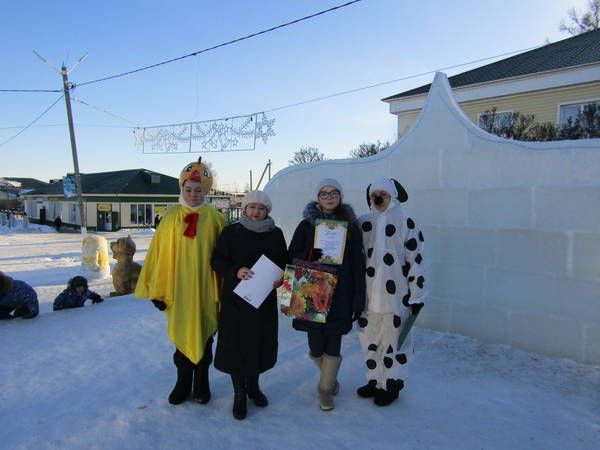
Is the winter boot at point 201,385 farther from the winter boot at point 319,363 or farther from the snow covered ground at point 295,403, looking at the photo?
the winter boot at point 319,363

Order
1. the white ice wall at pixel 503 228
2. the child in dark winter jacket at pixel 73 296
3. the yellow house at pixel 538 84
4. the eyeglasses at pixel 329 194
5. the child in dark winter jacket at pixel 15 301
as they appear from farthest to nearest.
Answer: the yellow house at pixel 538 84 → the child in dark winter jacket at pixel 73 296 → the child in dark winter jacket at pixel 15 301 → the white ice wall at pixel 503 228 → the eyeglasses at pixel 329 194

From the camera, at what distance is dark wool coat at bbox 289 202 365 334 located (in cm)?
289

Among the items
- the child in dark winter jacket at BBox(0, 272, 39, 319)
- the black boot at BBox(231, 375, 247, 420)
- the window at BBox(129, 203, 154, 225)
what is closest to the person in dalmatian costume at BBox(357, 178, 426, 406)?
the black boot at BBox(231, 375, 247, 420)

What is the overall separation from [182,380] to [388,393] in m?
1.48

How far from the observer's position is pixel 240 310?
2.89 metres

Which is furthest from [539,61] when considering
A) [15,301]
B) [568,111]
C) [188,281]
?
[15,301]

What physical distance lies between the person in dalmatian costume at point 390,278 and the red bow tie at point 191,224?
1172mm

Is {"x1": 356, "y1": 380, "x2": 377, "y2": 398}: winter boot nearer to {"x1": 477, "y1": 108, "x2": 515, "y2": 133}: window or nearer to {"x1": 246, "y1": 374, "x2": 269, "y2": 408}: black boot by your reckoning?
{"x1": 246, "y1": 374, "x2": 269, "y2": 408}: black boot

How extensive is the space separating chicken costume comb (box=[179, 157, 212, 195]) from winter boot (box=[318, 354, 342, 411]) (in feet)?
4.95

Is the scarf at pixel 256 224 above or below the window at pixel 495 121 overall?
below

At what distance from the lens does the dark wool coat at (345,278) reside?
2891mm

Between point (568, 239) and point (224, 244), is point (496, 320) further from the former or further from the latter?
point (224, 244)

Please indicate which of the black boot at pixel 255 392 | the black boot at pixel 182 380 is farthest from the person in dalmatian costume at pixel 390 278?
the black boot at pixel 182 380

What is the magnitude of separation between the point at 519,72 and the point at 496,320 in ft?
35.6
